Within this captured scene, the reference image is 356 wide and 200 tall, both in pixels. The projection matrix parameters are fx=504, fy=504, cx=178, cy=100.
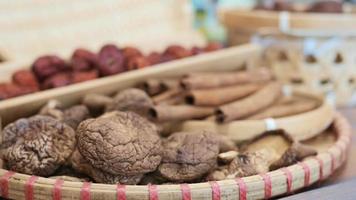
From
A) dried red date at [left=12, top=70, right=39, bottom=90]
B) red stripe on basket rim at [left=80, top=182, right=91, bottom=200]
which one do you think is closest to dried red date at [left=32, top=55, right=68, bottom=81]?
dried red date at [left=12, top=70, right=39, bottom=90]

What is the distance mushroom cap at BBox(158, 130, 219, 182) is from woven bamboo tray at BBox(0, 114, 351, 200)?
4 cm

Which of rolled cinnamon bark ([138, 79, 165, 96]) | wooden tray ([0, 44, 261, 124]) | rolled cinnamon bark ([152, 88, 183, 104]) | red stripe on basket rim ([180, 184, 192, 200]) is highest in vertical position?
wooden tray ([0, 44, 261, 124])

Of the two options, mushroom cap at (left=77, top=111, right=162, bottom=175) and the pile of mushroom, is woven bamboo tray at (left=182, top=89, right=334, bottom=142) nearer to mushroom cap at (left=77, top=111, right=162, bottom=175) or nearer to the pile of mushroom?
the pile of mushroom

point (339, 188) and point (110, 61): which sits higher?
point (110, 61)

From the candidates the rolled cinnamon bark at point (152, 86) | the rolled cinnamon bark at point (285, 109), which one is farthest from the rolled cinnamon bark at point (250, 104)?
the rolled cinnamon bark at point (152, 86)

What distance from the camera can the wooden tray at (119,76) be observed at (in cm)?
66

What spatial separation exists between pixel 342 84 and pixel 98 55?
0.46m

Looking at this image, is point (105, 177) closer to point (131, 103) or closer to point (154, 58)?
point (131, 103)

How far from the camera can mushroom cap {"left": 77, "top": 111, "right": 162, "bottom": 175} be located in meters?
0.50

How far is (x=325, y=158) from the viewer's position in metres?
0.58

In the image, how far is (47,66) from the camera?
0.79m

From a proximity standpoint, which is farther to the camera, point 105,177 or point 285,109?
point 285,109

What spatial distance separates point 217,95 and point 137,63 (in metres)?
0.15

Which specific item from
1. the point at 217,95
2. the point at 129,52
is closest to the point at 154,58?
the point at 129,52
